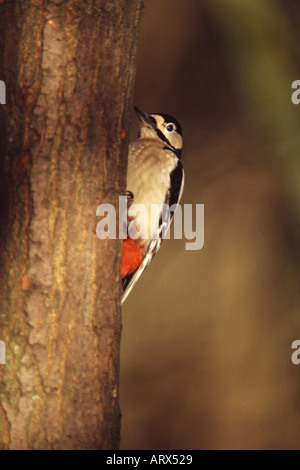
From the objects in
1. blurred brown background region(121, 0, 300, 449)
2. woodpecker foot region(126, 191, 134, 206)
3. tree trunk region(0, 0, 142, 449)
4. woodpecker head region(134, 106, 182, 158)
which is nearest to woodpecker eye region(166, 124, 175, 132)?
woodpecker head region(134, 106, 182, 158)

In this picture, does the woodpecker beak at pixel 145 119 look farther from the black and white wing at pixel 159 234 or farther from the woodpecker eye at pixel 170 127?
the black and white wing at pixel 159 234

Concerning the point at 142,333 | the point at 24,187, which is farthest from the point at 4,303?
the point at 142,333

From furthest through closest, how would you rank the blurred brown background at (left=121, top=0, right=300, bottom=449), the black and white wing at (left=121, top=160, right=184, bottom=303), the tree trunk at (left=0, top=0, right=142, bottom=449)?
the blurred brown background at (left=121, top=0, right=300, bottom=449) < the black and white wing at (left=121, top=160, right=184, bottom=303) < the tree trunk at (left=0, top=0, right=142, bottom=449)

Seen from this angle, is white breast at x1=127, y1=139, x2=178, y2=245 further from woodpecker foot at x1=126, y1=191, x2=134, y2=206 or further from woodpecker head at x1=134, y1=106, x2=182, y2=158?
woodpecker head at x1=134, y1=106, x2=182, y2=158

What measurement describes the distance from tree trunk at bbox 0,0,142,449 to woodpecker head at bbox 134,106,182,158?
3.91 ft

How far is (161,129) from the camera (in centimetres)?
266

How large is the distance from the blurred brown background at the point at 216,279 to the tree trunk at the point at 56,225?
227cm

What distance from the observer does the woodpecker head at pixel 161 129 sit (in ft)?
8.52

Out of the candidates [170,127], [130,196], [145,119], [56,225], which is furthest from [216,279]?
[56,225]

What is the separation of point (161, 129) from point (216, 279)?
1.33 meters

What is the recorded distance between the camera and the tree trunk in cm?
130

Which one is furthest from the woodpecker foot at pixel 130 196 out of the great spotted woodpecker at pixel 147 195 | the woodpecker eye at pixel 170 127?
the woodpecker eye at pixel 170 127
